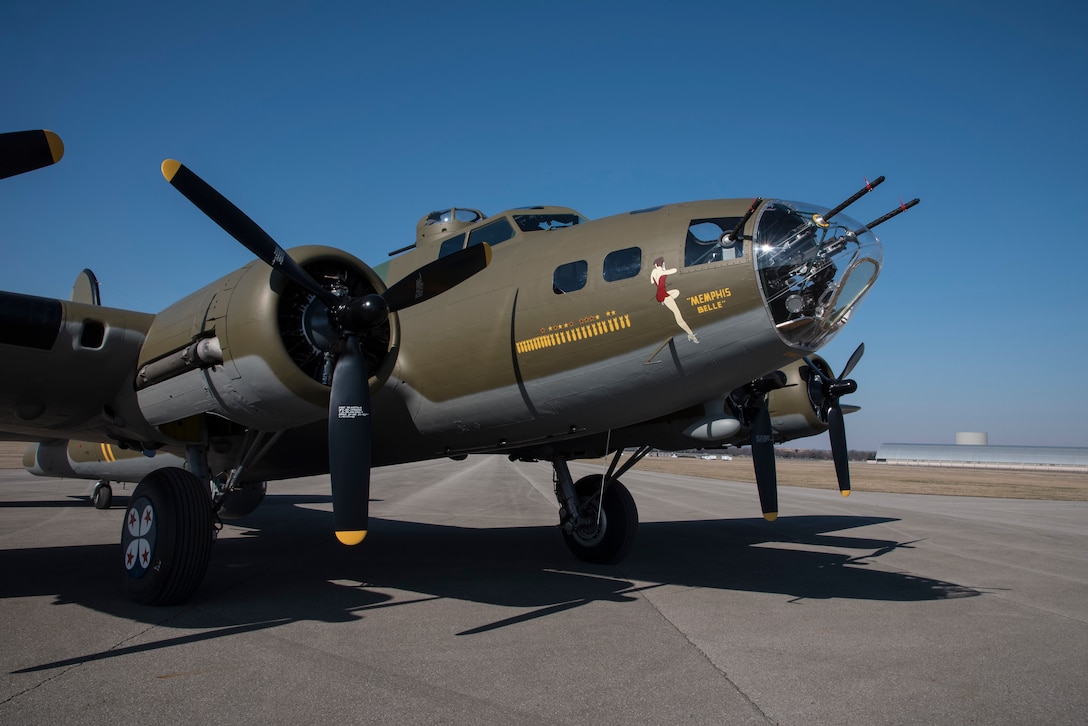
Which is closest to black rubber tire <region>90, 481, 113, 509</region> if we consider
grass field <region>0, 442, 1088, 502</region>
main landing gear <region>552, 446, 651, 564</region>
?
main landing gear <region>552, 446, 651, 564</region>

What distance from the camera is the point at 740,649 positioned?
5535 millimetres

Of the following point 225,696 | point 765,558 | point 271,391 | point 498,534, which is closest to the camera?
point 225,696

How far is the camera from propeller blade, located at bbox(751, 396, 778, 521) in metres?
9.72

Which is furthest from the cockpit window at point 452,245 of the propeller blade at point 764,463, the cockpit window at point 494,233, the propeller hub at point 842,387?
the propeller hub at point 842,387

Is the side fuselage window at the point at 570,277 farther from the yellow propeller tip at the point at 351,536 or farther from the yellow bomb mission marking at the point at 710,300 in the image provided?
the yellow propeller tip at the point at 351,536

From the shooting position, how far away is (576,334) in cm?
704

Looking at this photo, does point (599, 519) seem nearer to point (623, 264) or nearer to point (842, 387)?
point (623, 264)

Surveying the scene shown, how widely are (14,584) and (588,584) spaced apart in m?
6.58

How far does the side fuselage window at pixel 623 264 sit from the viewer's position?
688cm

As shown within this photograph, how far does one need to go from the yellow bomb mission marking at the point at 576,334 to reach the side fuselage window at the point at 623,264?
432 millimetres

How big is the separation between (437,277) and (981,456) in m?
114

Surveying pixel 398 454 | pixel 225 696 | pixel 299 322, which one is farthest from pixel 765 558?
pixel 225 696

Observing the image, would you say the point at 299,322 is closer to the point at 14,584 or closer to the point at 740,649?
the point at 14,584

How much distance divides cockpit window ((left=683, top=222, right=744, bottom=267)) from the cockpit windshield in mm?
243
